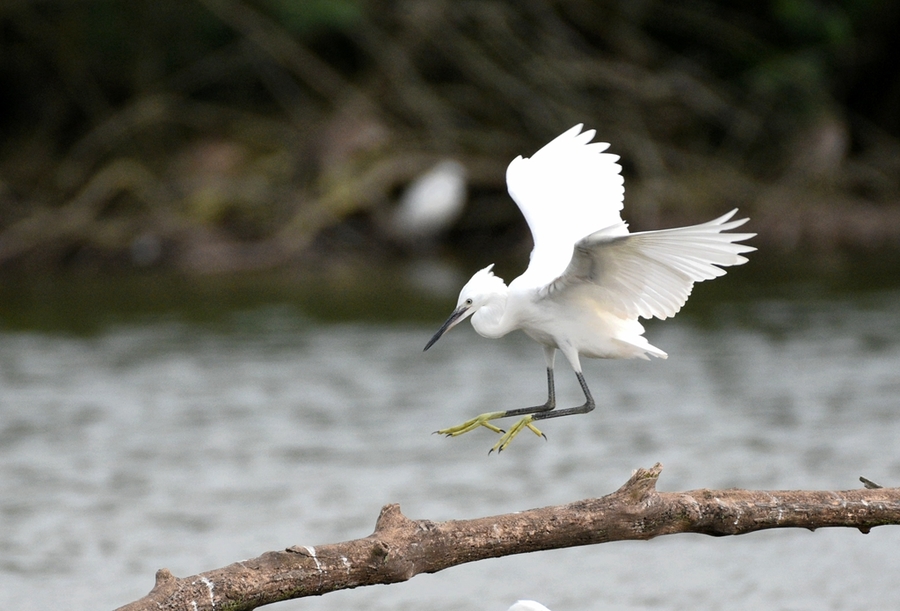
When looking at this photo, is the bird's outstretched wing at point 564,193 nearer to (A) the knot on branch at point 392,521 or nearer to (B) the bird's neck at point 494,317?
(B) the bird's neck at point 494,317

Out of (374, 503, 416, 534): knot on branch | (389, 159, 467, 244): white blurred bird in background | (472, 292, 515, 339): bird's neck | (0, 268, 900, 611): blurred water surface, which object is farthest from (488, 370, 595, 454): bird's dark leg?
(389, 159, 467, 244): white blurred bird in background

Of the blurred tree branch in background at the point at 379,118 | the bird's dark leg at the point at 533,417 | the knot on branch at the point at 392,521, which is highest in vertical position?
the blurred tree branch in background at the point at 379,118

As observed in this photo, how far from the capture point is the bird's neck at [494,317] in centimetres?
507

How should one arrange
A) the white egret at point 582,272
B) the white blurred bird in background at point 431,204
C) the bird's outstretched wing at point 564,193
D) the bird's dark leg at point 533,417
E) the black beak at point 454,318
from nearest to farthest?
the white egret at point 582,272 → the bird's dark leg at point 533,417 → the black beak at point 454,318 → the bird's outstretched wing at point 564,193 → the white blurred bird in background at point 431,204

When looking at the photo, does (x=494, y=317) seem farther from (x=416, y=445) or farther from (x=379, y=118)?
(x=379, y=118)

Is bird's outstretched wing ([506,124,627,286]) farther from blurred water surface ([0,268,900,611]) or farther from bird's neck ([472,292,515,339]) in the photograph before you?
blurred water surface ([0,268,900,611])

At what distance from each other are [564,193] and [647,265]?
105 cm

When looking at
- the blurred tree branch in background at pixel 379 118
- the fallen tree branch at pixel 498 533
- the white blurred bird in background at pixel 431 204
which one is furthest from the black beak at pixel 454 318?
the blurred tree branch in background at pixel 379 118

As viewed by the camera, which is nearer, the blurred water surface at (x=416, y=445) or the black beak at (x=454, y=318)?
the black beak at (x=454, y=318)

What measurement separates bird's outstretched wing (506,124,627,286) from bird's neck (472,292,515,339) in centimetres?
32

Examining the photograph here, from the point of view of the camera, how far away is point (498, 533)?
402 centimetres

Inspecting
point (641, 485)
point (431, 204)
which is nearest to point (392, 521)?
point (641, 485)

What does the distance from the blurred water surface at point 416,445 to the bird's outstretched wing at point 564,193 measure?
1844 millimetres

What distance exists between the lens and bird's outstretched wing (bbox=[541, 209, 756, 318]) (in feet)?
14.4
